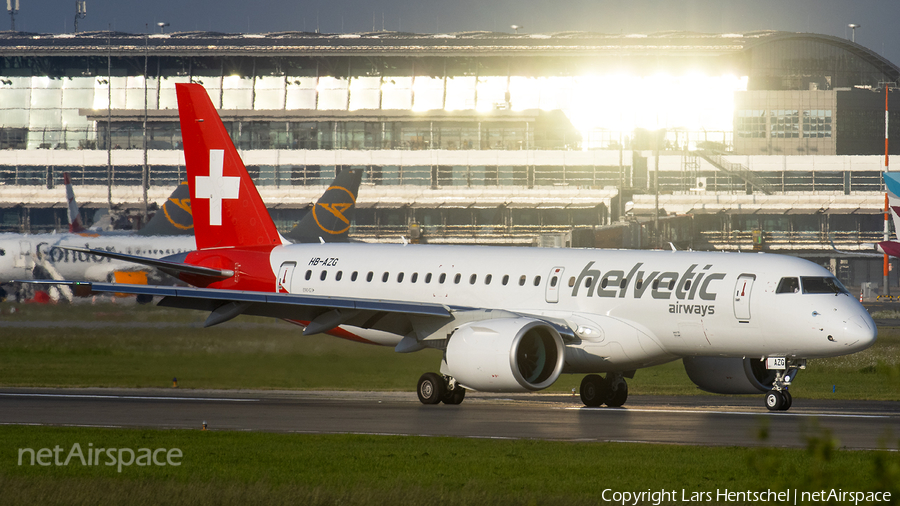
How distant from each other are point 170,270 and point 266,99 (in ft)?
288

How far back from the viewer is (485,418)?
78.1 feet

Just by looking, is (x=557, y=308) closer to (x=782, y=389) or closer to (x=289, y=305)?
(x=782, y=389)

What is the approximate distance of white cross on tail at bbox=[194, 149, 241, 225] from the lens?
32.8 metres

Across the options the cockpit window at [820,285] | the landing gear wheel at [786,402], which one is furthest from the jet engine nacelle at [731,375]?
the cockpit window at [820,285]

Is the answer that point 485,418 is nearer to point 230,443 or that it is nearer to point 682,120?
point 230,443

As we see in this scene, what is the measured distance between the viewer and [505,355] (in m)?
24.2

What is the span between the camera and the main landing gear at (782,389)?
24.6 m

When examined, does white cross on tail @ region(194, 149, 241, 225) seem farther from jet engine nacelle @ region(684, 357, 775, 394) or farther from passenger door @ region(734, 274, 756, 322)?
passenger door @ region(734, 274, 756, 322)

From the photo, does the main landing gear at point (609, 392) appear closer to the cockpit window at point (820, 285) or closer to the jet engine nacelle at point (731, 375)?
the jet engine nacelle at point (731, 375)

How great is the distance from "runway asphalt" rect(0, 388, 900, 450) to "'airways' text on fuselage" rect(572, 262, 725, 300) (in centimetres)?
268

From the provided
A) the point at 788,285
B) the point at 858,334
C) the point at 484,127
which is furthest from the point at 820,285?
the point at 484,127

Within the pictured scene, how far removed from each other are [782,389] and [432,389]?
805cm

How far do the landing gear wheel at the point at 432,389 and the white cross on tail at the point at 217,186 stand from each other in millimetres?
9301

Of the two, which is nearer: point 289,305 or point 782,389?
point 782,389
